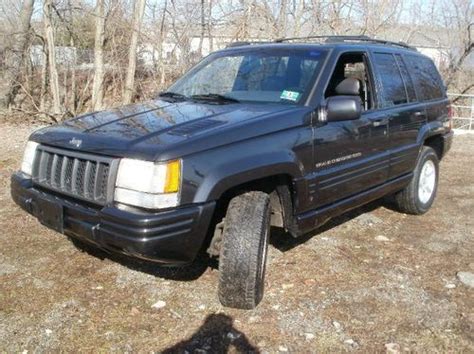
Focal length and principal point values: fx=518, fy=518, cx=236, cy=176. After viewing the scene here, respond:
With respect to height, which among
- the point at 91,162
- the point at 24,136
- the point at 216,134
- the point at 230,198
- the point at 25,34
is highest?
the point at 25,34

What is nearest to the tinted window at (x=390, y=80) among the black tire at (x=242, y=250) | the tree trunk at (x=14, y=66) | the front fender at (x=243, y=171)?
the front fender at (x=243, y=171)

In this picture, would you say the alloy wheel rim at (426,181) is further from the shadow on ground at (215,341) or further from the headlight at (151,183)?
the headlight at (151,183)

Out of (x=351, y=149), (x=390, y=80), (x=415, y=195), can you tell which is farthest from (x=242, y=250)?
(x=415, y=195)

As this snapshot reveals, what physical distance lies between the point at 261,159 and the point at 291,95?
85cm

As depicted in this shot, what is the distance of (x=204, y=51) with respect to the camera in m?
12.9

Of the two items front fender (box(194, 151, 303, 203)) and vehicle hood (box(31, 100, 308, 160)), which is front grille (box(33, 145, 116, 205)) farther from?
front fender (box(194, 151, 303, 203))

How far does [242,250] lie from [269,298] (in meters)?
0.60

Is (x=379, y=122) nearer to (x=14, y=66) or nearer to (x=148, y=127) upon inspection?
(x=148, y=127)

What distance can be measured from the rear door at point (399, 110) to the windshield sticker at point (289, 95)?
1103mm

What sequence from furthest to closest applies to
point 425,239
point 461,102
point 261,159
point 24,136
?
point 461,102 → point 24,136 → point 425,239 → point 261,159

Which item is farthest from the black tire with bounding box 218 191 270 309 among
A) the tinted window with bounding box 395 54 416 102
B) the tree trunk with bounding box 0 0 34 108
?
the tree trunk with bounding box 0 0 34 108

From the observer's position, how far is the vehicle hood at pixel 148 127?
3223 mm

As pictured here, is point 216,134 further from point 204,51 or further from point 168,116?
point 204,51

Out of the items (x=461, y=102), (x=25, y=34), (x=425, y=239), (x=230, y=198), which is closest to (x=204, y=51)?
(x=25, y=34)
